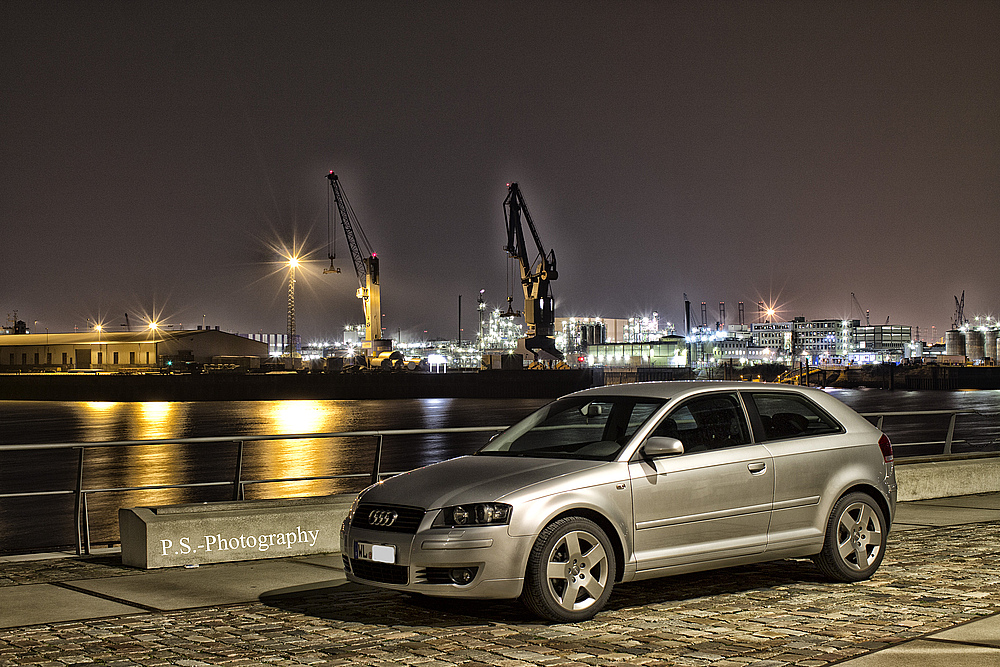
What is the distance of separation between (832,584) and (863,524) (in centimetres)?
58

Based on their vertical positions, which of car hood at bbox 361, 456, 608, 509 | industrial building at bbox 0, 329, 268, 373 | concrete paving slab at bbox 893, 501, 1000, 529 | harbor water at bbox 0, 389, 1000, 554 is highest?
industrial building at bbox 0, 329, 268, 373

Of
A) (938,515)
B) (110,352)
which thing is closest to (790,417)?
(938,515)

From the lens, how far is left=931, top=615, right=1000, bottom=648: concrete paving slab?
626 centimetres

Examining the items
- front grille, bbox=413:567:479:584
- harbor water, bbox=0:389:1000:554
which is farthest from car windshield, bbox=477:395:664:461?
harbor water, bbox=0:389:1000:554

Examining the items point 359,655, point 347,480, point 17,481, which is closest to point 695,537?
point 359,655

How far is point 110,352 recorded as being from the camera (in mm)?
150875

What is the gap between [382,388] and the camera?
129m

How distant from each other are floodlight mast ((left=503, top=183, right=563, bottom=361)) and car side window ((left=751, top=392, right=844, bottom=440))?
429ft

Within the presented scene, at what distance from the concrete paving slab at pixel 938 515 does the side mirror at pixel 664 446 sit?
5.61 m

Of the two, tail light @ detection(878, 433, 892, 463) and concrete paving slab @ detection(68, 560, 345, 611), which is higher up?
tail light @ detection(878, 433, 892, 463)

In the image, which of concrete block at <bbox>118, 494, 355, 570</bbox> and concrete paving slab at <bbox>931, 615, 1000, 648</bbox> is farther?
concrete block at <bbox>118, 494, 355, 570</bbox>

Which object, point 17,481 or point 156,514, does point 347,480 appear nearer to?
point 17,481

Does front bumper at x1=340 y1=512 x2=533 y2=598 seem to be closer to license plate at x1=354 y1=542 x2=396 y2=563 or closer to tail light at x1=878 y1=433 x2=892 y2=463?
license plate at x1=354 y1=542 x2=396 y2=563

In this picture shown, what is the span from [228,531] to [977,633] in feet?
21.4
